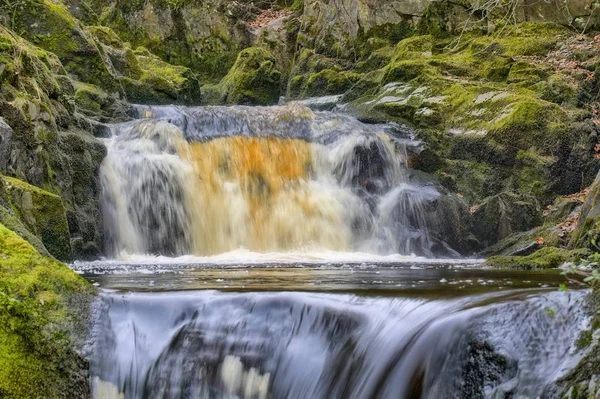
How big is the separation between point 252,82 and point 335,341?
1708cm

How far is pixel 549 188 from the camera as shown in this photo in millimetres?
13422

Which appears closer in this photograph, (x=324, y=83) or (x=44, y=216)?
(x=44, y=216)

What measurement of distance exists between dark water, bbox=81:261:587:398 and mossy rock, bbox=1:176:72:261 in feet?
11.8

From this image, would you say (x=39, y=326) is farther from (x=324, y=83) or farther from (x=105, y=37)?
(x=324, y=83)

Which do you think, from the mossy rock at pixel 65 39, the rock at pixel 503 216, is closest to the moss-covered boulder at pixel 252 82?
the mossy rock at pixel 65 39

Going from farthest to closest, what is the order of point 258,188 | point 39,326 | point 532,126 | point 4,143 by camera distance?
point 532,126, point 258,188, point 4,143, point 39,326

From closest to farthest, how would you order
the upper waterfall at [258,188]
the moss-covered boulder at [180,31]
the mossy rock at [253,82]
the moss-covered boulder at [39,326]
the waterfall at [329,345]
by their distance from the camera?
1. the waterfall at [329,345]
2. the moss-covered boulder at [39,326]
3. the upper waterfall at [258,188]
4. the mossy rock at [253,82]
5. the moss-covered boulder at [180,31]

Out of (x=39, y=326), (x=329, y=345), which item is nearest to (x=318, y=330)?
(x=329, y=345)

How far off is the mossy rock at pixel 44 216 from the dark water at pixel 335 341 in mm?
3602

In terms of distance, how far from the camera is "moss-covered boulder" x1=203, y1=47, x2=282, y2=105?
2058 centimetres

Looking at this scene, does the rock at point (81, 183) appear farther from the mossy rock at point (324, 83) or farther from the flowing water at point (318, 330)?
the mossy rock at point (324, 83)

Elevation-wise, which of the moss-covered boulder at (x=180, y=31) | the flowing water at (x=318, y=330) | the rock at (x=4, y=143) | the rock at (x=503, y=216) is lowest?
the rock at (x=503, y=216)

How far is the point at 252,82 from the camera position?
2070 cm

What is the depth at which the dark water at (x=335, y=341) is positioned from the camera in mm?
3730
